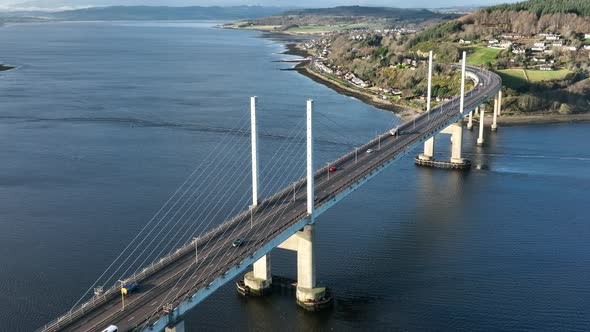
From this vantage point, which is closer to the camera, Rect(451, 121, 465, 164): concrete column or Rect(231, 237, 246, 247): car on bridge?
Rect(231, 237, 246, 247): car on bridge

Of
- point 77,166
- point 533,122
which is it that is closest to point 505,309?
point 77,166

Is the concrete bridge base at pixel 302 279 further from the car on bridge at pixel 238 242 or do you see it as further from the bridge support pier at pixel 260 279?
the car on bridge at pixel 238 242

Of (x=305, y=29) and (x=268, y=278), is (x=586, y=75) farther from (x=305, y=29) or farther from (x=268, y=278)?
(x=305, y=29)

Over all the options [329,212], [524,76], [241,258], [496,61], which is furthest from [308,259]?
[496,61]

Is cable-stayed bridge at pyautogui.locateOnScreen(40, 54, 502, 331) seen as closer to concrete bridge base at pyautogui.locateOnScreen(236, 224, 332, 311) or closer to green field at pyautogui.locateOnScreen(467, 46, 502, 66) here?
concrete bridge base at pyautogui.locateOnScreen(236, 224, 332, 311)

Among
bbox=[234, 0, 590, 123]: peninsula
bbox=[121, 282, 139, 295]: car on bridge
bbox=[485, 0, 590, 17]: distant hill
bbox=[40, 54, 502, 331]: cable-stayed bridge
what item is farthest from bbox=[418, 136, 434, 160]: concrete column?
bbox=[485, 0, 590, 17]: distant hill

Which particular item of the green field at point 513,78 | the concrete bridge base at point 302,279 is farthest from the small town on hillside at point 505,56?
the concrete bridge base at point 302,279

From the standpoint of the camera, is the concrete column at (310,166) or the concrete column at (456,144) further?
the concrete column at (456,144)

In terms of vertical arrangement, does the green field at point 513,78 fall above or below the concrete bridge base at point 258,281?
above
